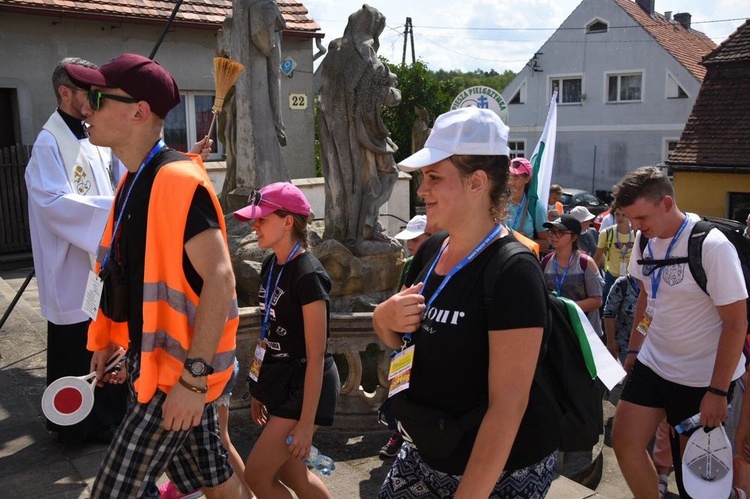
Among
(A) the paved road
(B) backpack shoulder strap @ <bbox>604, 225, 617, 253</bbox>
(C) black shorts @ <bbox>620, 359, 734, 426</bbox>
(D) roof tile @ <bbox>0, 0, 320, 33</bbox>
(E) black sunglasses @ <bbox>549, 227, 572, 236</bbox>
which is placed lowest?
(A) the paved road

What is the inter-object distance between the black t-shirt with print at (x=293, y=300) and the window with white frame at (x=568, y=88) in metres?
40.8

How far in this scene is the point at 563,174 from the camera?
42188 millimetres

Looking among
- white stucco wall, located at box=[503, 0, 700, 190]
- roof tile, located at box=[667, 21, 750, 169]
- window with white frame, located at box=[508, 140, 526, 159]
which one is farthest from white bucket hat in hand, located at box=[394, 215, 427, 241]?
window with white frame, located at box=[508, 140, 526, 159]

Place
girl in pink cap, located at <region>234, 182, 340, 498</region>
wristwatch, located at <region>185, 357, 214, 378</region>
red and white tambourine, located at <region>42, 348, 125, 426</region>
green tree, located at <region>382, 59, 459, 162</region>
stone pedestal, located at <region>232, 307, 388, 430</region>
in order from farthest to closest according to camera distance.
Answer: green tree, located at <region>382, 59, 459, 162</region>
stone pedestal, located at <region>232, 307, 388, 430</region>
girl in pink cap, located at <region>234, 182, 340, 498</region>
red and white tambourine, located at <region>42, 348, 125, 426</region>
wristwatch, located at <region>185, 357, 214, 378</region>

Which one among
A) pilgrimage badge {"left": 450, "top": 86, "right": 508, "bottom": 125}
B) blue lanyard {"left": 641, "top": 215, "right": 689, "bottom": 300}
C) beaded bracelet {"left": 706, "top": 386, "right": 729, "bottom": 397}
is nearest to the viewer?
beaded bracelet {"left": 706, "top": 386, "right": 729, "bottom": 397}

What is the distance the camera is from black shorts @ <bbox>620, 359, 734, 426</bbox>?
4.08 metres

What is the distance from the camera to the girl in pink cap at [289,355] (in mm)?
3498

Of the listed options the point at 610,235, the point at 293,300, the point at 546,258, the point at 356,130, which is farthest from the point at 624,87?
the point at 293,300

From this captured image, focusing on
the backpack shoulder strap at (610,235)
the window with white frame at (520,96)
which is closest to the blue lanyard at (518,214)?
the backpack shoulder strap at (610,235)

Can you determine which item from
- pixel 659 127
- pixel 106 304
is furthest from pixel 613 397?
pixel 659 127

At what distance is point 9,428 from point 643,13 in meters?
41.3

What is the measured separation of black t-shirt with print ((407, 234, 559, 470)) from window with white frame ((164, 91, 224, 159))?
49.1 ft

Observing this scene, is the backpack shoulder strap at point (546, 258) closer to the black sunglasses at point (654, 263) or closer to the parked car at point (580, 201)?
the black sunglasses at point (654, 263)

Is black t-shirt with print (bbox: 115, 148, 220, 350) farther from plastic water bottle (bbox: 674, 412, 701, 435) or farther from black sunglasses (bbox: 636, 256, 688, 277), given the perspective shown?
plastic water bottle (bbox: 674, 412, 701, 435)
